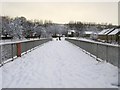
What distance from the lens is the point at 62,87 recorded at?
9.05 meters

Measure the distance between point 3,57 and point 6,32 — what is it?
10362cm

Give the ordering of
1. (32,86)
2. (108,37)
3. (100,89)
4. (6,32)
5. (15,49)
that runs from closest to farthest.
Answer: (100,89)
(32,86)
(15,49)
(108,37)
(6,32)

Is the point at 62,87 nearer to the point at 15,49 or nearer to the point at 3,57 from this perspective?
the point at 3,57

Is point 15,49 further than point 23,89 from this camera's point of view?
Yes

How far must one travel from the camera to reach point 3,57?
1577 cm

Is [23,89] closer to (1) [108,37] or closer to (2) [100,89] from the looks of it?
Result: (2) [100,89]

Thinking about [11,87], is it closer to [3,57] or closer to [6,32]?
[3,57]

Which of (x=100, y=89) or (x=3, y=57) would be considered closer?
(x=100, y=89)

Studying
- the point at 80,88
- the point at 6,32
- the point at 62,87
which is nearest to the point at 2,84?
the point at 62,87

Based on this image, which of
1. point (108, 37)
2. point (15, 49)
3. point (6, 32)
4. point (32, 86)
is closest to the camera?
point (32, 86)

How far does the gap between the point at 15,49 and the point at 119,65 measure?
9771 mm

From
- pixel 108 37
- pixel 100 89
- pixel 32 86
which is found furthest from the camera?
pixel 108 37

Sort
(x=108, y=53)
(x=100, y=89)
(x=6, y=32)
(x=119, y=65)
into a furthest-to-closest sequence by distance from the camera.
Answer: (x=6, y=32)
(x=108, y=53)
(x=119, y=65)
(x=100, y=89)

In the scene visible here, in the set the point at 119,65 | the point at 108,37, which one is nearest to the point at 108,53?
the point at 119,65
